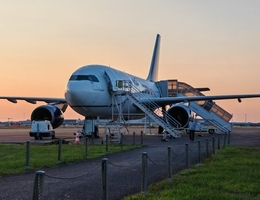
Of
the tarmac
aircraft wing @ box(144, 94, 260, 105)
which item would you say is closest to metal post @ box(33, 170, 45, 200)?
the tarmac

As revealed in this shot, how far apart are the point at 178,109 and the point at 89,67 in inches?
393

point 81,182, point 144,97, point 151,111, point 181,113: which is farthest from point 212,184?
point 181,113

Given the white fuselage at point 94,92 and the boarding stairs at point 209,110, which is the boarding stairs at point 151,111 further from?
the boarding stairs at point 209,110

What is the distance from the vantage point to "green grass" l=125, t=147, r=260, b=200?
7.43m

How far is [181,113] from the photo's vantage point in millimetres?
32406

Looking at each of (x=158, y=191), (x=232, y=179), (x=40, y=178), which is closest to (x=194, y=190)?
(x=158, y=191)

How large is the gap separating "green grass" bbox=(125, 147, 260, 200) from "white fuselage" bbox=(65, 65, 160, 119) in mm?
13774

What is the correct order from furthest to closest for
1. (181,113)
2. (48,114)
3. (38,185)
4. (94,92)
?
(181,113), (48,114), (94,92), (38,185)

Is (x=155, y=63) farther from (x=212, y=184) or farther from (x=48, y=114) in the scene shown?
(x=212, y=184)

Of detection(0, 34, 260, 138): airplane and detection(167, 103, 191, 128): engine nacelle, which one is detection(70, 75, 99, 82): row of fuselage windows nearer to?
detection(0, 34, 260, 138): airplane

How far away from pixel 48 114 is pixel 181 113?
10.9m

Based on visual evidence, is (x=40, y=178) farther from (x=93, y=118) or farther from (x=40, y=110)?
(x=40, y=110)

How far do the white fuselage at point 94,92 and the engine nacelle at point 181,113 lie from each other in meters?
6.46

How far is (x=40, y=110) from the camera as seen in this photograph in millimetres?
28531
